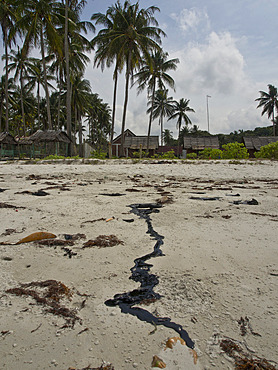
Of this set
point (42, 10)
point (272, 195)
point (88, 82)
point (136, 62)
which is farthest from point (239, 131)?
point (272, 195)

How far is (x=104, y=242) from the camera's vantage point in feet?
7.34

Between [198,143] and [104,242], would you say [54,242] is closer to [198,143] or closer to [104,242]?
[104,242]

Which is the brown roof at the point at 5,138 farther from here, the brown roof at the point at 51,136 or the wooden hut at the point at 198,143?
the wooden hut at the point at 198,143

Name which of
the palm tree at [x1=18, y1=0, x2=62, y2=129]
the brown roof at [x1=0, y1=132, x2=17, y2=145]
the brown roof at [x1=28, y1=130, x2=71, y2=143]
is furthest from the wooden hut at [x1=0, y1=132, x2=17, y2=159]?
the palm tree at [x1=18, y1=0, x2=62, y2=129]

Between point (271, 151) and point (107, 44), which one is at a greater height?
point (107, 44)

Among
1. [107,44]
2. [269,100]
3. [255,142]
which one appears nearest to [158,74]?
[107,44]

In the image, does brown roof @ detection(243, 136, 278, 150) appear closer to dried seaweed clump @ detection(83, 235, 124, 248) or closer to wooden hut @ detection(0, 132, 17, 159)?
wooden hut @ detection(0, 132, 17, 159)

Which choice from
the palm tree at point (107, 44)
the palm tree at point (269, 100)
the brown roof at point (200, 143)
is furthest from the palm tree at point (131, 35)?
the palm tree at point (269, 100)

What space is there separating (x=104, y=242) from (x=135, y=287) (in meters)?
0.74

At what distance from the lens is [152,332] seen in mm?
1181

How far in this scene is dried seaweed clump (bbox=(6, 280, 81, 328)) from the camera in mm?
1300

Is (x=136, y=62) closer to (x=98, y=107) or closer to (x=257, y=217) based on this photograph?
(x=257, y=217)

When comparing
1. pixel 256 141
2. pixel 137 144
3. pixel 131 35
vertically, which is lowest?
pixel 137 144

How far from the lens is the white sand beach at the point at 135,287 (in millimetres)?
1067
